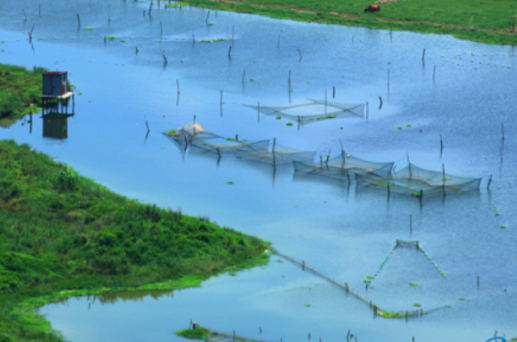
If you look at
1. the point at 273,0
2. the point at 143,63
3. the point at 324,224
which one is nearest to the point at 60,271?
the point at 324,224

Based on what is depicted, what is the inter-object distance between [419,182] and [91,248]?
48.6ft

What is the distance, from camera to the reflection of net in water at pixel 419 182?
110 feet

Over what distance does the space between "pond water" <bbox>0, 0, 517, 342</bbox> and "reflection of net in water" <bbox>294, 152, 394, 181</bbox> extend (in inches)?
27.4

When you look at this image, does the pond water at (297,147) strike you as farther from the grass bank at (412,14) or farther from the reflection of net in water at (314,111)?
the grass bank at (412,14)

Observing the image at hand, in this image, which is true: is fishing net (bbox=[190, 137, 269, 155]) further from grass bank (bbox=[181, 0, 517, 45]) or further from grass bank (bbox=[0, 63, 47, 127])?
grass bank (bbox=[181, 0, 517, 45])

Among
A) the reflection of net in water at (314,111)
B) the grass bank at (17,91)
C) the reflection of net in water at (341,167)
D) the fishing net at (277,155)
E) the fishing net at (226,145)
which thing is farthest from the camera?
the reflection of net in water at (314,111)

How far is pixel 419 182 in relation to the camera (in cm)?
3394


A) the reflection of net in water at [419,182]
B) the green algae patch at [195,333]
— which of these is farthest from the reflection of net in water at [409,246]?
the green algae patch at [195,333]

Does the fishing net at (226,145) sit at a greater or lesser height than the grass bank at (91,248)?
greater

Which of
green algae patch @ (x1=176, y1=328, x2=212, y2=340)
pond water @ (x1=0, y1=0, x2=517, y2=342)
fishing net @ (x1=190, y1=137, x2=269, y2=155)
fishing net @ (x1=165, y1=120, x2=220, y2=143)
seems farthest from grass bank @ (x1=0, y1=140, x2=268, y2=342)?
fishing net @ (x1=165, y1=120, x2=220, y2=143)

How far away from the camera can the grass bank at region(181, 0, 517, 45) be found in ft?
A: 213

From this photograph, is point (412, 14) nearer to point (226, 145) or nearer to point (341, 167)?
point (226, 145)

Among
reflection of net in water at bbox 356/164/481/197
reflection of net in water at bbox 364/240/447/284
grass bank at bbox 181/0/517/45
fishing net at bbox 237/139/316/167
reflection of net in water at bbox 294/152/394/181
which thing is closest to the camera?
reflection of net in water at bbox 364/240/447/284

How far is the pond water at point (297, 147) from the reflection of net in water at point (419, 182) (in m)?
0.55
